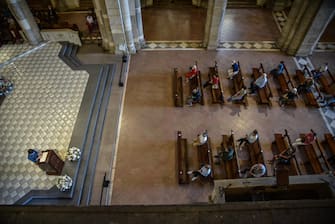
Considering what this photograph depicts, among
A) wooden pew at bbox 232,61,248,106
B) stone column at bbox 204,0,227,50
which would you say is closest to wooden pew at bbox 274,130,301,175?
wooden pew at bbox 232,61,248,106

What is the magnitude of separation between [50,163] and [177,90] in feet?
17.5

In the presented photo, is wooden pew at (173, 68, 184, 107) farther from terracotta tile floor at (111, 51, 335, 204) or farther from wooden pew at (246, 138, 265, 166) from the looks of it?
wooden pew at (246, 138, 265, 166)

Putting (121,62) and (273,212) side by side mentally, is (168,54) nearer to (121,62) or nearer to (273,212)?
(121,62)

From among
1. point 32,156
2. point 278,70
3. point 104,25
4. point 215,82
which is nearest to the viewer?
point 32,156

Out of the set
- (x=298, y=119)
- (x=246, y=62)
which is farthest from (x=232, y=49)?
(x=298, y=119)

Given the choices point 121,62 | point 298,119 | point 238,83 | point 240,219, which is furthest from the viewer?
point 121,62

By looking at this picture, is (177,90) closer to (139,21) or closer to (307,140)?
(139,21)

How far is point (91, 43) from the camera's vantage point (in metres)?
11.6

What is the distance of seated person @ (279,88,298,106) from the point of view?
8.77m

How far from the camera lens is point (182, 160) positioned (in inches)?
306

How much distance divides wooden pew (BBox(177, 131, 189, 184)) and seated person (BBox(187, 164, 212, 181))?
200 mm

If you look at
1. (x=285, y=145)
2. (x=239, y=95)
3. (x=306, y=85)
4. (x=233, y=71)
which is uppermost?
(x=233, y=71)

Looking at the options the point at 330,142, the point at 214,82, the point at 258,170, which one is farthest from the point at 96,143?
the point at 330,142

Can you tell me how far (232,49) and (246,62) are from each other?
1.07 metres
